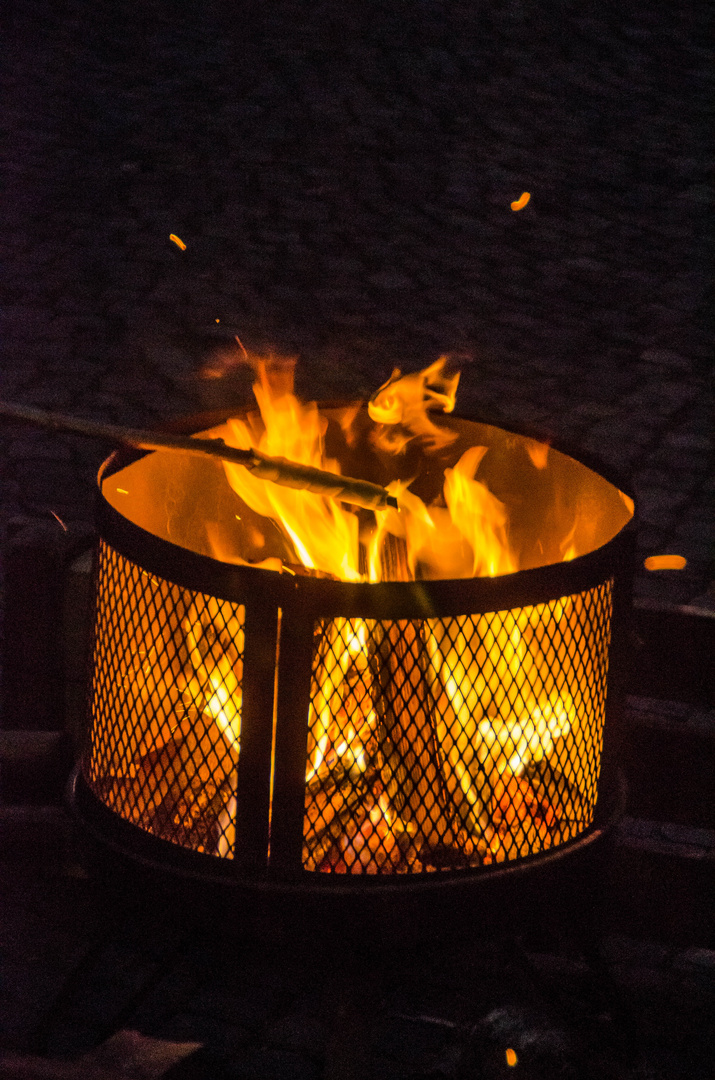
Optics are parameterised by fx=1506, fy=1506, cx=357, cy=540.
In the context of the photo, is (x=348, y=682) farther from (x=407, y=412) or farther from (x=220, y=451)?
(x=407, y=412)

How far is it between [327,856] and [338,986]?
0.42m

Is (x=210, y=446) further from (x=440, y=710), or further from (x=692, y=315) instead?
(x=692, y=315)

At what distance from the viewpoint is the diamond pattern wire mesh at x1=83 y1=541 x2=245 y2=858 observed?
3.09 m

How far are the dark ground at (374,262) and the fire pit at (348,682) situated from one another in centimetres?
28

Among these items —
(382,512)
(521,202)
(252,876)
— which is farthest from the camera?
(521,202)

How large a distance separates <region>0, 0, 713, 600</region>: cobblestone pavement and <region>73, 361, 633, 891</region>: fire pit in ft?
6.84

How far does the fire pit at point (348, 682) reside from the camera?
2.96 meters

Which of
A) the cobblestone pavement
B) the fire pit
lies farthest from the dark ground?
the fire pit

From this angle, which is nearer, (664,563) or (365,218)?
(664,563)

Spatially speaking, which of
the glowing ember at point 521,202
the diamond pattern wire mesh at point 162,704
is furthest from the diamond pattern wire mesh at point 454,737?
the glowing ember at point 521,202

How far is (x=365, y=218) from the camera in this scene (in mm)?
9359

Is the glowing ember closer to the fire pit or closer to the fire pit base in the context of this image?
the fire pit

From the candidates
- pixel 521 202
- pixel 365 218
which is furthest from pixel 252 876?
pixel 521 202

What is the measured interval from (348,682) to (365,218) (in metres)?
6.70
